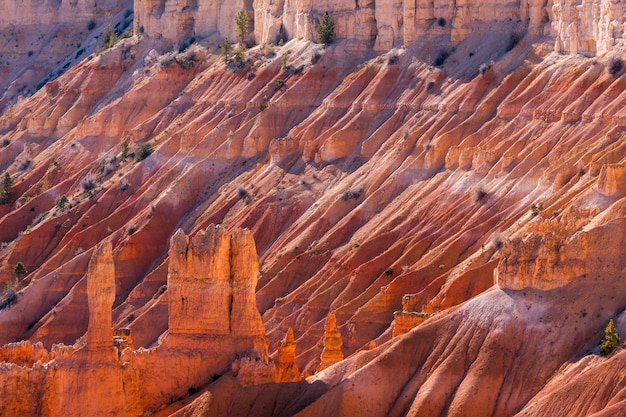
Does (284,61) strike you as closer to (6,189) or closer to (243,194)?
(243,194)

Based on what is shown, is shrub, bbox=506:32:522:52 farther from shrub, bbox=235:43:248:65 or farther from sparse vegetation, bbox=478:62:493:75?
shrub, bbox=235:43:248:65

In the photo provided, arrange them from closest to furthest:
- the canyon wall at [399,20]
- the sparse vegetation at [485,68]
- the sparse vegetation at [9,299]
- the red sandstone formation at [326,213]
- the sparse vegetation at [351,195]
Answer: the red sandstone formation at [326,213] < the canyon wall at [399,20] < the sparse vegetation at [351,195] < the sparse vegetation at [485,68] < the sparse vegetation at [9,299]

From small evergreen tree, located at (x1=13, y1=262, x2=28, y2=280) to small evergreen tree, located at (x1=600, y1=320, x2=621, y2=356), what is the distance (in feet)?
170

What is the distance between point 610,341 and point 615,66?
24.8 m

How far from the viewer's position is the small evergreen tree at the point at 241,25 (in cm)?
12800

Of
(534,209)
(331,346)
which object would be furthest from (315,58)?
(331,346)

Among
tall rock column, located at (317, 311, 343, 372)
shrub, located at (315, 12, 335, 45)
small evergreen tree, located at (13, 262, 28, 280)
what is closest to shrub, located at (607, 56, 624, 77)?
tall rock column, located at (317, 311, 343, 372)

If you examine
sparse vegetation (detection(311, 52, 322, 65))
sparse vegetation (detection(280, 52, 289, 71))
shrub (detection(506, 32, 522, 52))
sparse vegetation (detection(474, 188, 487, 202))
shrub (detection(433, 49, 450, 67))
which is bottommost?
sparse vegetation (detection(474, 188, 487, 202))

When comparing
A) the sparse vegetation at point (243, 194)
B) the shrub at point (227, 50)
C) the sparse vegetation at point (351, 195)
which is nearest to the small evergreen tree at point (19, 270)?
the sparse vegetation at point (243, 194)

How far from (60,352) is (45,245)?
41.5 metres

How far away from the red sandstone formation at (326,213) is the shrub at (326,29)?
519 millimetres

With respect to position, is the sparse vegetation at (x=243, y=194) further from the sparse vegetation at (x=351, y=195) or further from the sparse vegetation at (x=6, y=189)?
the sparse vegetation at (x=6, y=189)

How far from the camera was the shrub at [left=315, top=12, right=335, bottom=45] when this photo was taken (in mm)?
116875

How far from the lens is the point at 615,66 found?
93.2 metres
